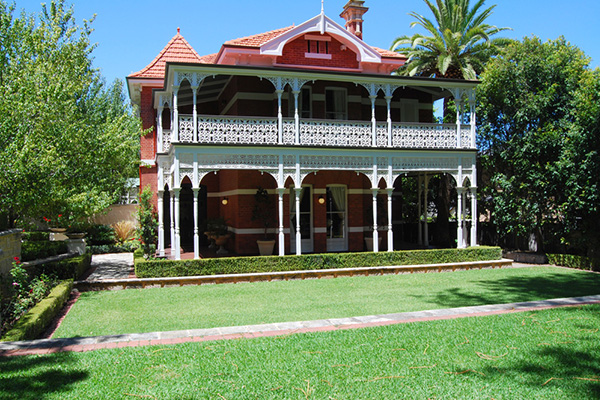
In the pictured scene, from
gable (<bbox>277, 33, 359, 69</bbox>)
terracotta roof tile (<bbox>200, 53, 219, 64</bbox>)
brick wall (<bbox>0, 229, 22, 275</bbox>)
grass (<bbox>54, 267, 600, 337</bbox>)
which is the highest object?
terracotta roof tile (<bbox>200, 53, 219, 64</bbox>)

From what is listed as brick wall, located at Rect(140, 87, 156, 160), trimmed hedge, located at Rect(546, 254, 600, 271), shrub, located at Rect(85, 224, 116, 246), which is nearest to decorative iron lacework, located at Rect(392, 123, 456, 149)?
trimmed hedge, located at Rect(546, 254, 600, 271)

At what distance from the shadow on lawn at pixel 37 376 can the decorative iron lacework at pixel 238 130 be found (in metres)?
9.95

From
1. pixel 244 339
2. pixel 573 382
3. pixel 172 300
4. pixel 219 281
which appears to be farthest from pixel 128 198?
pixel 573 382

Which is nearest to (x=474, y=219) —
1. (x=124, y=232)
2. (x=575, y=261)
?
(x=575, y=261)

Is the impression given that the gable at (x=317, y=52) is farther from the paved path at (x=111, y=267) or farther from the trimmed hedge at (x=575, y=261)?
the trimmed hedge at (x=575, y=261)

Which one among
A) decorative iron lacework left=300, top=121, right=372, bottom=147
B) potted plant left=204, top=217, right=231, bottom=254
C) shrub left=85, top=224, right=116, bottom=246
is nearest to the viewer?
decorative iron lacework left=300, top=121, right=372, bottom=147

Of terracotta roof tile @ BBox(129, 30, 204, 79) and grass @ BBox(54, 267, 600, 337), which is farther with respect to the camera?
A: terracotta roof tile @ BBox(129, 30, 204, 79)

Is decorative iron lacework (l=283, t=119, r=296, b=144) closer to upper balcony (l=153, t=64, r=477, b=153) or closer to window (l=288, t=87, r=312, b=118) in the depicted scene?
upper balcony (l=153, t=64, r=477, b=153)

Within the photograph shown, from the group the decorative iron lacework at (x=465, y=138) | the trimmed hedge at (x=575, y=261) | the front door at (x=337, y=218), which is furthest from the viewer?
the front door at (x=337, y=218)

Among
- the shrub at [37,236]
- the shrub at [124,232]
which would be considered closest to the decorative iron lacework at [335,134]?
the shrub at [124,232]

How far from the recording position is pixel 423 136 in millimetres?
17703

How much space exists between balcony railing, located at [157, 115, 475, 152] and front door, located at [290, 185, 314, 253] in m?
3.15

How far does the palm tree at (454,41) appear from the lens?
24875mm

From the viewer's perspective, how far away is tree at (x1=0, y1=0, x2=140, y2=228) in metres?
11.7
